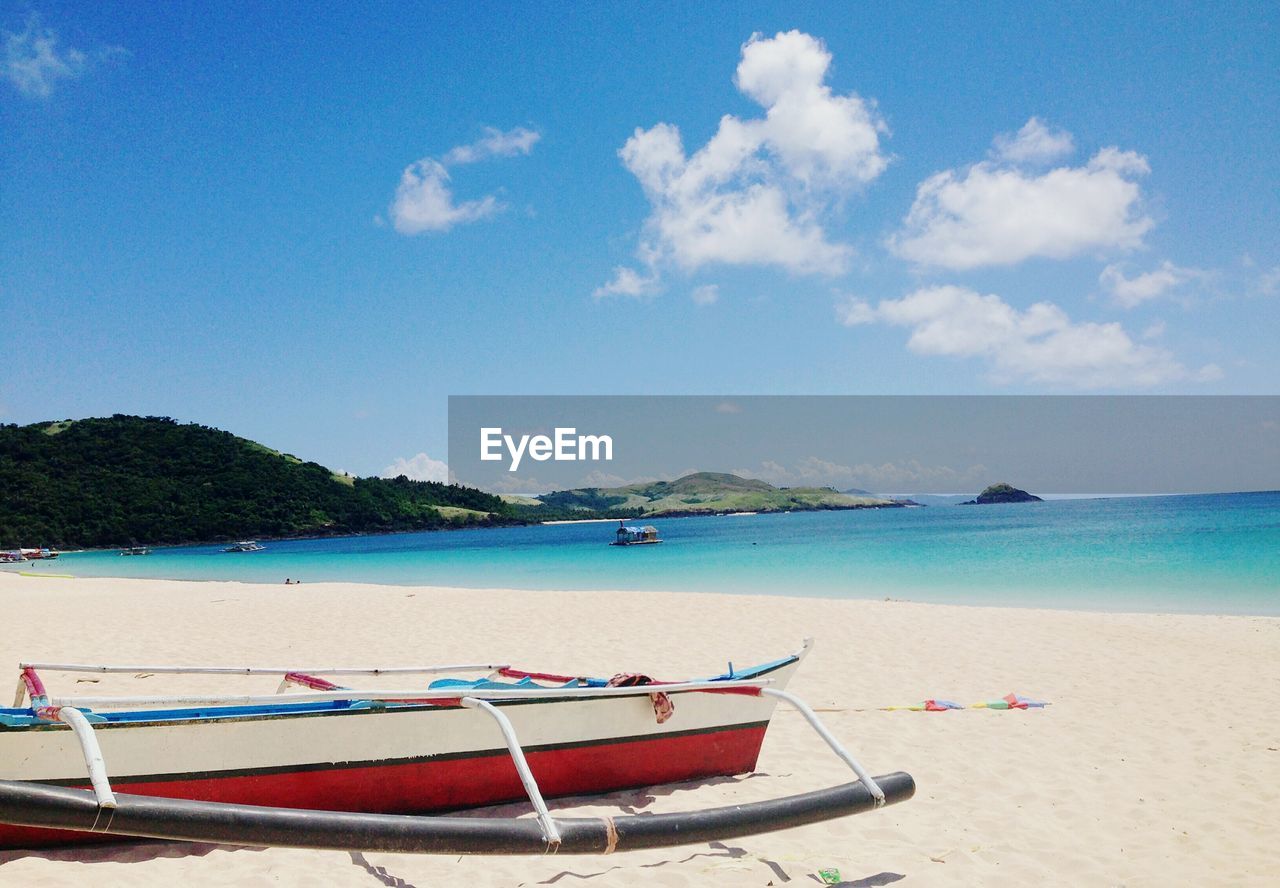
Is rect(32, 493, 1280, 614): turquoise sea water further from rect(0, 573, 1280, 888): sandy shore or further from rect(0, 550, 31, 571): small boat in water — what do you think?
rect(0, 550, 31, 571): small boat in water

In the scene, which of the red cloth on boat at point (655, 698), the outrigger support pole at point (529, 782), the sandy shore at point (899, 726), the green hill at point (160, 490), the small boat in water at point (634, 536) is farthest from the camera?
the green hill at point (160, 490)

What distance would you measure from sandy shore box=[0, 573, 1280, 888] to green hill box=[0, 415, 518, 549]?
75356mm

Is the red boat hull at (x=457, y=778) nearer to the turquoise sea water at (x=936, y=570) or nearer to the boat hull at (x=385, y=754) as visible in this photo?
the boat hull at (x=385, y=754)

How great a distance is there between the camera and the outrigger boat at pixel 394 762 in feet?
8.60

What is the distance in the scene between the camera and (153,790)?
436 centimetres

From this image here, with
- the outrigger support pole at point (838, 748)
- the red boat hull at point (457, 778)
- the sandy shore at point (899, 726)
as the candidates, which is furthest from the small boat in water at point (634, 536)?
the outrigger support pole at point (838, 748)

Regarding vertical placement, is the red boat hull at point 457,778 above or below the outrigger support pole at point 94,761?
below

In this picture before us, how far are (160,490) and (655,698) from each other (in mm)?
101332

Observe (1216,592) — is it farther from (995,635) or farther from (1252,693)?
(1252,693)

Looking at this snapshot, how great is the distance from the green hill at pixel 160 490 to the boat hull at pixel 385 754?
3470 inches

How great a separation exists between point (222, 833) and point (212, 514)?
101 metres

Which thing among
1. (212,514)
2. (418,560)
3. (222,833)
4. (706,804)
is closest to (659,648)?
(706,804)

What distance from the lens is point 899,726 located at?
798 centimetres

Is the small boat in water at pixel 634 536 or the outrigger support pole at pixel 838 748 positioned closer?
the outrigger support pole at pixel 838 748
